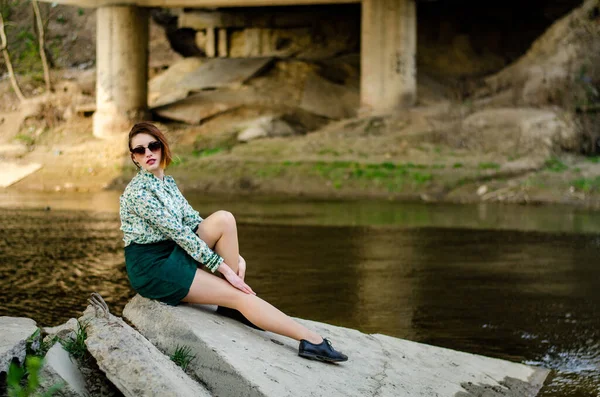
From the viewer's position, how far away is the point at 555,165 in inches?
704

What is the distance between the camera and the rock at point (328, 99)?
22.8 m

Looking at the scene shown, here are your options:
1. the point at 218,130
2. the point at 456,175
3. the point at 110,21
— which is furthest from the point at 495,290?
the point at 110,21

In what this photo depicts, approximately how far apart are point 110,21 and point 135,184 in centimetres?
1855

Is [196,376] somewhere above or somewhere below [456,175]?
below

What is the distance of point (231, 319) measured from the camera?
18.5 feet

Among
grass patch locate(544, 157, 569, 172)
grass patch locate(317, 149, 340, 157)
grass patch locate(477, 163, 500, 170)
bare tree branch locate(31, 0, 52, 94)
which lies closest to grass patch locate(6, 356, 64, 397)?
grass patch locate(477, 163, 500, 170)

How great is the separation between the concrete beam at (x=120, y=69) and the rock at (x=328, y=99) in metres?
3.95

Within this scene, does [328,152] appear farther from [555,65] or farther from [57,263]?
[57,263]

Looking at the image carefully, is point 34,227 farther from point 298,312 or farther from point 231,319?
point 231,319

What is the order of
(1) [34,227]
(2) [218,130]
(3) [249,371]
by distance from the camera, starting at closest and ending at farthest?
(3) [249,371], (1) [34,227], (2) [218,130]

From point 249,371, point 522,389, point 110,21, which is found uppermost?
point 110,21

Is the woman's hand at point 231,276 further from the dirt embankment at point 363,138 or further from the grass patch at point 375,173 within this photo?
the grass patch at point 375,173

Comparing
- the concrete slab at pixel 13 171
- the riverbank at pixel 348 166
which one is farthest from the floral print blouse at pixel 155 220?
the concrete slab at pixel 13 171

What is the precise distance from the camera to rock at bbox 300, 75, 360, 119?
22812mm
